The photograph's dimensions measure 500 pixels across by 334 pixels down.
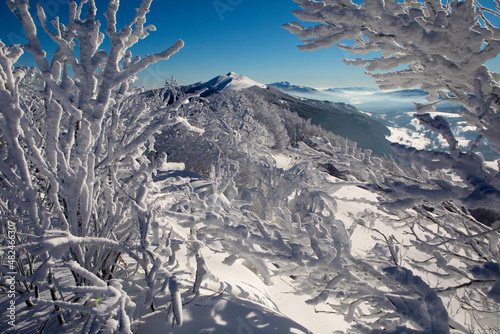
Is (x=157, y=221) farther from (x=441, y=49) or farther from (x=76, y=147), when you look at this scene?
(x=441, y=49)

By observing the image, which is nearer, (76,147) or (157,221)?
(76,147)

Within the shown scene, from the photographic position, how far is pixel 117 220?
5.39 feet

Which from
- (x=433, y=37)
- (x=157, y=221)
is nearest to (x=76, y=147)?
(x=157, y=221)

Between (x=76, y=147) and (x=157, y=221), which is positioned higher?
(x=76, y=147)

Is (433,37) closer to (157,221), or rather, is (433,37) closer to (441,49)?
(441,49)

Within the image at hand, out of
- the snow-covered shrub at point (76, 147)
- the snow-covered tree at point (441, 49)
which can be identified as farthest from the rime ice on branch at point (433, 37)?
the snow-covered shrub at point (76, 147)

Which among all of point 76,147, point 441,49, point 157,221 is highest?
point 441,49

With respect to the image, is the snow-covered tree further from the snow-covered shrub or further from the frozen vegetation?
the snow-covered shrub

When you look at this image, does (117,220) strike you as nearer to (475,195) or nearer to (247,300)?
(247,300)

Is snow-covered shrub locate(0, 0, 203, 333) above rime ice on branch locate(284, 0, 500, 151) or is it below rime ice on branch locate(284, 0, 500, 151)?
below

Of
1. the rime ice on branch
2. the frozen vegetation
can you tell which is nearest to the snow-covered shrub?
the frozen vegetation

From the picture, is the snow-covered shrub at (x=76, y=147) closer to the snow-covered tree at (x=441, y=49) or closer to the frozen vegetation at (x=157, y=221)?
the frozen vegetation at (x=157, y=221)

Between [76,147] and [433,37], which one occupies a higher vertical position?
[433,37]

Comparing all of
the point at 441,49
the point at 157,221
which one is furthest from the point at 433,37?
the point at 157,221
